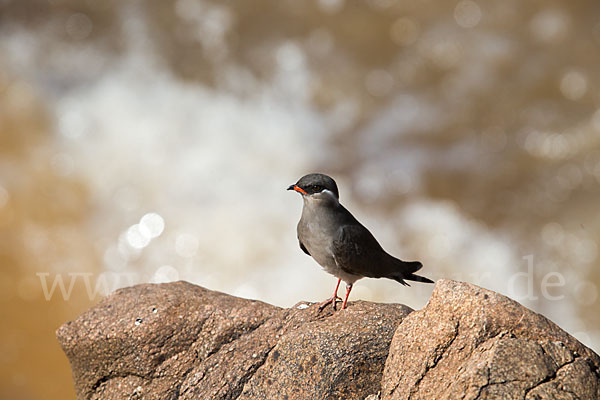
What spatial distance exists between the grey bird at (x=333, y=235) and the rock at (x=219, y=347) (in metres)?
0.42

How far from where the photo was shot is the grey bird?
19.7ft

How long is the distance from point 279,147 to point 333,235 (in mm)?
7732

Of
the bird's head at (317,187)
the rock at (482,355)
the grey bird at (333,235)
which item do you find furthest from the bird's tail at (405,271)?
the rock at (482,355)

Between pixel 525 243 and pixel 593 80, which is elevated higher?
pixel 593 80

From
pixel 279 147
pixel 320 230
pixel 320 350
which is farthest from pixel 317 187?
pixel 279 147

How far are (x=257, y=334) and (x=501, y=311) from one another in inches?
79.5

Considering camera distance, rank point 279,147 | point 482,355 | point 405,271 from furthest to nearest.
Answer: point 279,147
point 405,271
point 482,355

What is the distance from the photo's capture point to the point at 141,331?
5.84 metres

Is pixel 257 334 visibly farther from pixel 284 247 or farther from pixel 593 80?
pixel 593 80

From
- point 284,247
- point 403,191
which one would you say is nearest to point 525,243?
point 403,191

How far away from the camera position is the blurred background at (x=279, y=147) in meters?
11.5

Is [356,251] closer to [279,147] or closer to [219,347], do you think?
[219,347]

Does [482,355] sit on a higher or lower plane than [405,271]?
lower

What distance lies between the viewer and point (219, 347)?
5812 millimetres
